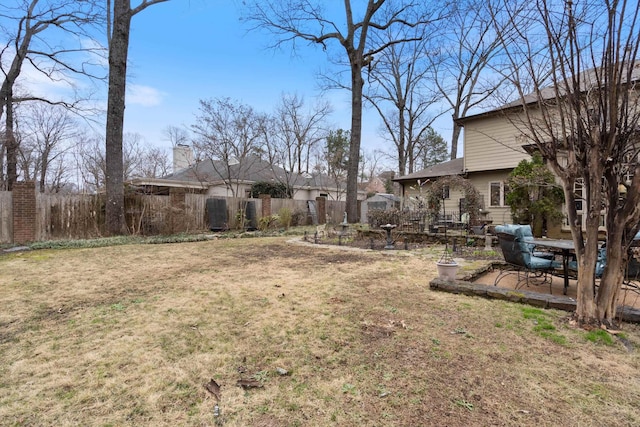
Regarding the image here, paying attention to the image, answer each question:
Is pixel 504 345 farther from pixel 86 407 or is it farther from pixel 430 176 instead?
pixel 430 176

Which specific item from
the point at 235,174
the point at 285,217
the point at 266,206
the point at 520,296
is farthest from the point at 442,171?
the point at 520,296

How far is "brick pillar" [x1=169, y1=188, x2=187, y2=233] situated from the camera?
12477 millimetres

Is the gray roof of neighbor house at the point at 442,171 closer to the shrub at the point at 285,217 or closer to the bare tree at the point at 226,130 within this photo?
the shrub at the point at 285,217

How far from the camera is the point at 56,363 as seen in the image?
2496 mm

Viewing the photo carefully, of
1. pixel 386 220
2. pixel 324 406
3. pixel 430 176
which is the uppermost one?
pixel 430 176

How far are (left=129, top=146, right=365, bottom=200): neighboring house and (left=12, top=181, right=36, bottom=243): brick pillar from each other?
7.81 metres

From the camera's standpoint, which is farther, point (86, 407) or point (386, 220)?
point (386, 220)

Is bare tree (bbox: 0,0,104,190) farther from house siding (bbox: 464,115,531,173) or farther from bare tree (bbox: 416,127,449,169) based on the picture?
bare tree (bbox: 416,127,449,169)

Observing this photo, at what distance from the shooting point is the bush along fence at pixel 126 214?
31.3ft

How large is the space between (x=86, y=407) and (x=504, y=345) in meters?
3.13

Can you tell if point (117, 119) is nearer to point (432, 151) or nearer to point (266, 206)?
point (266, 206)

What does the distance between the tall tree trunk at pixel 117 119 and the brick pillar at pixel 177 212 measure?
5.34 ft

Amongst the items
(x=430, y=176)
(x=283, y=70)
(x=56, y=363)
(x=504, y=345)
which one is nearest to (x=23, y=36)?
(x=283, y=70)

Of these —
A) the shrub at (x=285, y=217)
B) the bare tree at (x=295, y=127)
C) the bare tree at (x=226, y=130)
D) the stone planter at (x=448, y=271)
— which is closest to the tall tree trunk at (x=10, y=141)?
the bare tree at (x=226, y=130)
